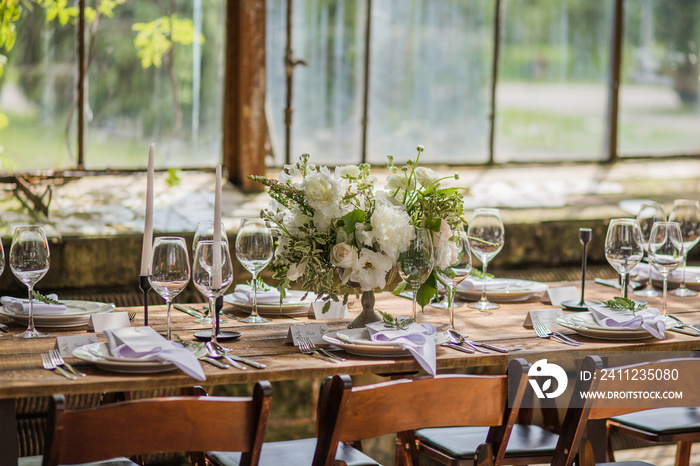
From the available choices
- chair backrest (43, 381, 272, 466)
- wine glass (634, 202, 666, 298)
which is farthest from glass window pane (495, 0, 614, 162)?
chair backrest (43, 381, 272, 466)

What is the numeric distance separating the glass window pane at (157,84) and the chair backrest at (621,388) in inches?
98.2

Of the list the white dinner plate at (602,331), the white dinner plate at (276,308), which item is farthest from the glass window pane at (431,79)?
the white dinner plate at (602,331)

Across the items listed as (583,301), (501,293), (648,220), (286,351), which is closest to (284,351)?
(286,351)

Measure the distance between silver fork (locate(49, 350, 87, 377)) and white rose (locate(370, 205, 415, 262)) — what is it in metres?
0.70

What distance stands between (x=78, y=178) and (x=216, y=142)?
614 mm

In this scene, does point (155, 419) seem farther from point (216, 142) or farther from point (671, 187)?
point (671, 187)

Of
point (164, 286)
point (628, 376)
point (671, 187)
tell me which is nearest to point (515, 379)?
point (628, 376)

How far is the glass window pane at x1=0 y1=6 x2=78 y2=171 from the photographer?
12.0 feet

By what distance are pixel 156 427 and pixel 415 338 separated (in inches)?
27.0

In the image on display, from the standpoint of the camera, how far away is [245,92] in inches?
153

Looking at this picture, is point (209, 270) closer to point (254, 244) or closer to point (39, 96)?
point (254, 244)

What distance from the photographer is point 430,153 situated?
4.43 meters

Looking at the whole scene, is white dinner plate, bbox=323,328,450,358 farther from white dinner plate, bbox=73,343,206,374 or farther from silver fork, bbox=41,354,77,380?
silver fork, bbox=41,354,77,380

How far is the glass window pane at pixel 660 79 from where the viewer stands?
470cm
